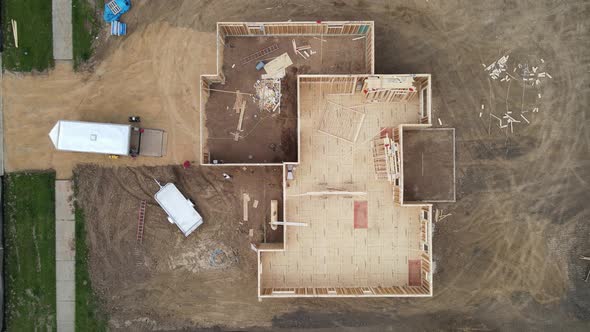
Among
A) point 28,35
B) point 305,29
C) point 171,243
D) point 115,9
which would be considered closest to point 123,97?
point 115,9

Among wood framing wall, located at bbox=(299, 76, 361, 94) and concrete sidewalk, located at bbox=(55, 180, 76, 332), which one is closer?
wood framing wall, located at bbox=(299, 76, 361, 94)

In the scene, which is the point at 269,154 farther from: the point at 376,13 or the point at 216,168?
the point at 376,13

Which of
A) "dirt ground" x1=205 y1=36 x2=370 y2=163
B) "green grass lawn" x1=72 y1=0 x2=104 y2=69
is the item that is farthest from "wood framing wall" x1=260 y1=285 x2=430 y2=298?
"green grass lawn" x1=72 y1=0 x2=104 y2=69

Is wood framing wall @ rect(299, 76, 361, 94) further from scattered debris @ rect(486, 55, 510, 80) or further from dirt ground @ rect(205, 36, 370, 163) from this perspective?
scattered debris @ rect(486, 55, 510, 80)

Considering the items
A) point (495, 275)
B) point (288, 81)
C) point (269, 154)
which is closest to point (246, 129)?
point (269, 154)

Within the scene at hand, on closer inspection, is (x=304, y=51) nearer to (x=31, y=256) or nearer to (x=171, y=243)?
(x=171, y=243)

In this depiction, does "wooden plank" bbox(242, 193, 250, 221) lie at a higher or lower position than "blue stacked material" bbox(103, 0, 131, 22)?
lower
